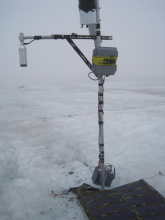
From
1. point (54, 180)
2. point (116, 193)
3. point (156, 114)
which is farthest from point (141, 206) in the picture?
point (156, 114)

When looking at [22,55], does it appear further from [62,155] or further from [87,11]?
[62,155]

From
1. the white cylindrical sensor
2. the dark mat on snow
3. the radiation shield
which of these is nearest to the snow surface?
the dark mat on snow

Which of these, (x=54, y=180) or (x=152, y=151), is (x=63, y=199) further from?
(x=152, y=151)

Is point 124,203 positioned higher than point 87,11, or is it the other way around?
point 87,11

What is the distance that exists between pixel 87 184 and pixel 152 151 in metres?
3.04

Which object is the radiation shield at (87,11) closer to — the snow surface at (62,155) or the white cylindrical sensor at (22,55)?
the white cylindrical sensor at (22,55)

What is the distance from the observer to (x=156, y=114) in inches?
422

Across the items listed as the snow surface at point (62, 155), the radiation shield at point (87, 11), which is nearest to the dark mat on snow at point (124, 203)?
the snow surface at point (62, 155)

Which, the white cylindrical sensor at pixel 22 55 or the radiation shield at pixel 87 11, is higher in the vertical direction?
the radiation shield at pixel 87 11

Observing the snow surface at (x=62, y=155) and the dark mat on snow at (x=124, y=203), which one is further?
the snow surface at (x=62, y=155)

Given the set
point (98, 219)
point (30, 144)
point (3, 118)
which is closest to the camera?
point (98, 219)

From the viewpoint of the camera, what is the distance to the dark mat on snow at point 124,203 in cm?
327

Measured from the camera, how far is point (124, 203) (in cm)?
356

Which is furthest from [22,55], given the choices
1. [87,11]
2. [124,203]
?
[124,203]
